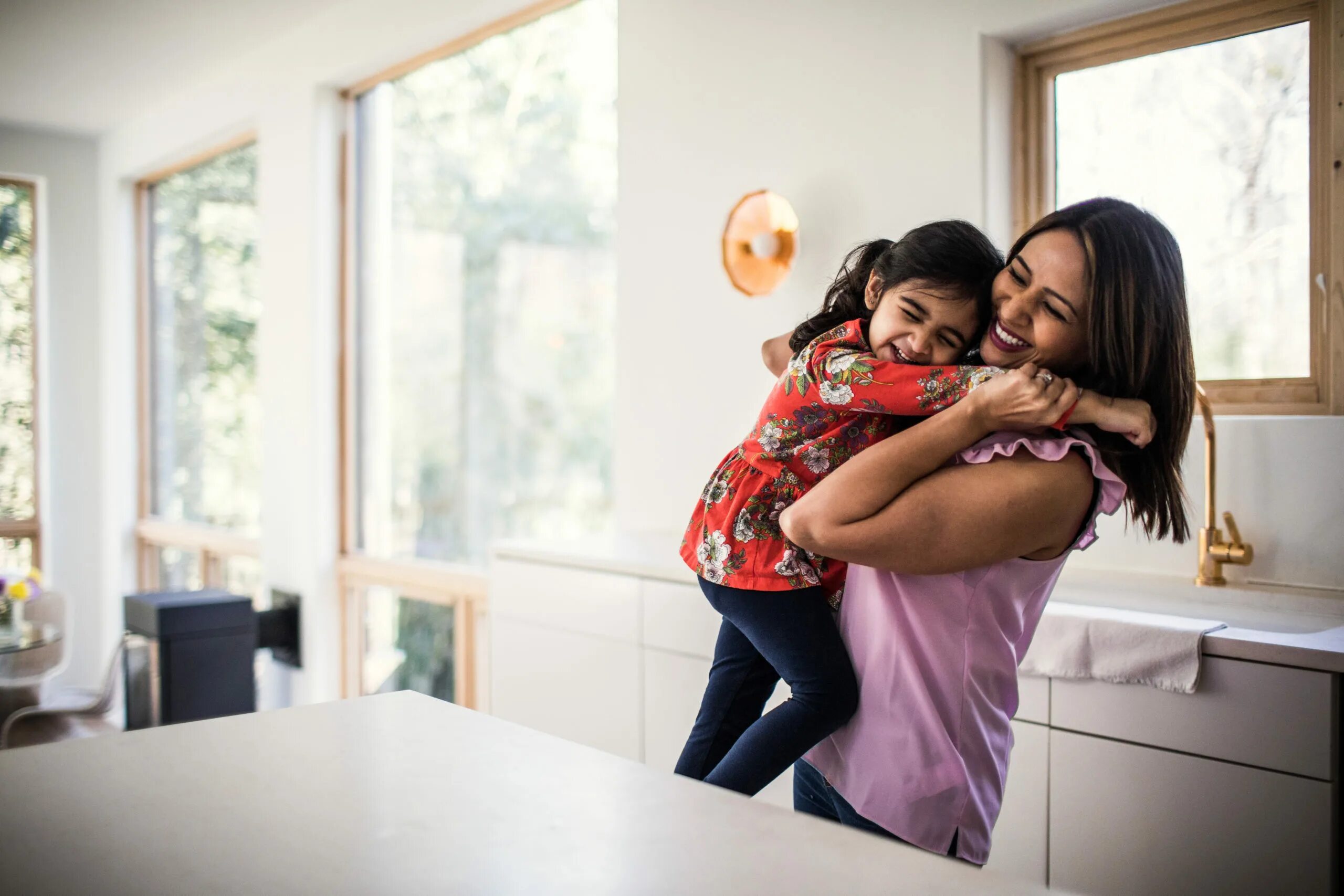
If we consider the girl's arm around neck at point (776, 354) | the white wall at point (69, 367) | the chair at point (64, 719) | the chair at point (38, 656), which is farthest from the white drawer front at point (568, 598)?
the white wall at point (69, 367)

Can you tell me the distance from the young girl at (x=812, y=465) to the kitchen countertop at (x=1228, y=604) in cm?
51

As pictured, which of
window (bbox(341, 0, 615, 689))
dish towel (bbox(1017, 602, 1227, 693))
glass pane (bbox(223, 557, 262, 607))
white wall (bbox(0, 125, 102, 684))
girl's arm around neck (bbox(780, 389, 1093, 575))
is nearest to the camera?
girl's arm around neck (bbox(780, 389, 1093, 575))

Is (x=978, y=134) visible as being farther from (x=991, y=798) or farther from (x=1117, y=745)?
(x=991, y=798)

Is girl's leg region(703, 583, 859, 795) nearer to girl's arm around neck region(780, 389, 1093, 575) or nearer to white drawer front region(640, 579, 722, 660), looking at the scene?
girl's arm around neck region(780, 389, 1093, 575)

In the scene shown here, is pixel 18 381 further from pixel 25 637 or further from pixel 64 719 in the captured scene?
pixel 25 637

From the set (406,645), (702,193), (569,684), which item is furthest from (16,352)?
(569,684)

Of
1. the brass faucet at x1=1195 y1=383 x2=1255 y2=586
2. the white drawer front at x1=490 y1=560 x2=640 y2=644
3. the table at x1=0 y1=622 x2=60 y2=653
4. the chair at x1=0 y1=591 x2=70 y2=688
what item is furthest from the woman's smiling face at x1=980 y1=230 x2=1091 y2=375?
the chair at x1=0 y1=591 x2=70 y2=688

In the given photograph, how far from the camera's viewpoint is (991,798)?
1198 millimetres

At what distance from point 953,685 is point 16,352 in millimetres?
5886

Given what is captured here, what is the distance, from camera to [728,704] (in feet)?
4.91

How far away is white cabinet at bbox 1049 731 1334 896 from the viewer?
137 centimetres

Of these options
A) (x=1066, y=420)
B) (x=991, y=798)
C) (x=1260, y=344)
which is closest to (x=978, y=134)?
(x=1260, y=344)

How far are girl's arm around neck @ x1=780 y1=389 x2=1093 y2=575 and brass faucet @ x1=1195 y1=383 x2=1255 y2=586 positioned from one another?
878 mm

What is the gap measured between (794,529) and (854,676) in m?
0.20
